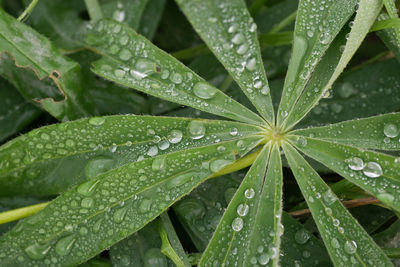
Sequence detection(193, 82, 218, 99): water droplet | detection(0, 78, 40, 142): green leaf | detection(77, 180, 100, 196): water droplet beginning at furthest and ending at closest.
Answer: detection(0, 78, 40, 142): green leaf → detection(193, 82, 218, 99): water droplet → detection(77, 180, 100, 196): water droplet

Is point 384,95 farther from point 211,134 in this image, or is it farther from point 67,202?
point 67,202

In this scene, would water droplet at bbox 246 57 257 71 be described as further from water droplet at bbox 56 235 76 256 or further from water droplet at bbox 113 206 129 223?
water droplet at bbox 56 235 76 256

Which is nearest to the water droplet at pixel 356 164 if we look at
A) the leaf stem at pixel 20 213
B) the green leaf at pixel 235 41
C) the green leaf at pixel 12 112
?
the green leaf at pixel 235 41

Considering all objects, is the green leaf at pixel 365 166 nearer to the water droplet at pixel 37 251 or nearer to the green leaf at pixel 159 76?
the green leaf at pixel 159 76

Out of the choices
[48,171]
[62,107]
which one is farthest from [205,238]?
[62,107]

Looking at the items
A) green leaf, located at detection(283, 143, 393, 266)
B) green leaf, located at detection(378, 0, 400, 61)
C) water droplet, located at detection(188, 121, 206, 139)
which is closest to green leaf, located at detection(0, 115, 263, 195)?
water droplet, located at detection(188, 121, 206, 139)

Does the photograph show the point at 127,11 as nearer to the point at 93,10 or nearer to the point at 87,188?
the point at 93,10

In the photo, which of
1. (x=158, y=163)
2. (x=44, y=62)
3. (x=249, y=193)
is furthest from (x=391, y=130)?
(x=44, y=62)
